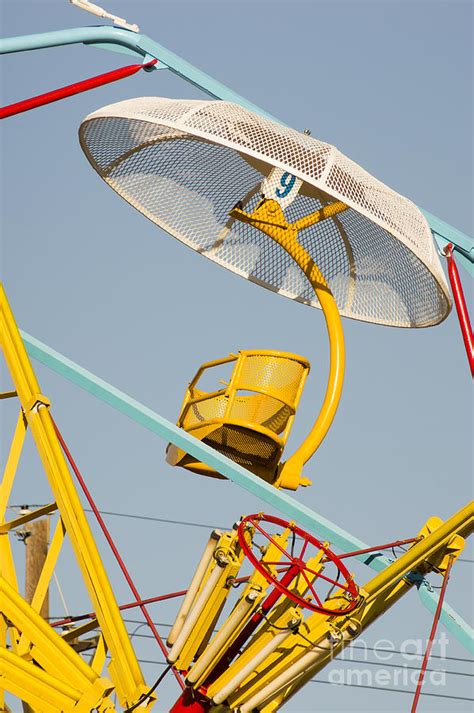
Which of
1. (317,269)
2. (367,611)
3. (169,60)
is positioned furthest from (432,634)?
(169,60)

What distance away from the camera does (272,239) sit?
23516mm

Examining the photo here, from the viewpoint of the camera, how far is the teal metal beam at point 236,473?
20375 mm

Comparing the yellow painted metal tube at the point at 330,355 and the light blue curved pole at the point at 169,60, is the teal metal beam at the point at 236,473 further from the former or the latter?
the light blue curved pole at the point at 169,60

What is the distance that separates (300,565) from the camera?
1852 centimetres

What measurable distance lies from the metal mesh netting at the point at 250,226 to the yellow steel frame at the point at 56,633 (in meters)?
3.57

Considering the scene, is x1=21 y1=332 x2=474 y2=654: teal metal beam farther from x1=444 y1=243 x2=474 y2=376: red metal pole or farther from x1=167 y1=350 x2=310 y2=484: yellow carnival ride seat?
x1=444 y1=243 x2=474 y2=376: red metal pole

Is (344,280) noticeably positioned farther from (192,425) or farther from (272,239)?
(192,425)

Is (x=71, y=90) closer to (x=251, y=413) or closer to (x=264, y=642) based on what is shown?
(x=251, y=413)

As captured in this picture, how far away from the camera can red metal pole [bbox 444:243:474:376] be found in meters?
21.2

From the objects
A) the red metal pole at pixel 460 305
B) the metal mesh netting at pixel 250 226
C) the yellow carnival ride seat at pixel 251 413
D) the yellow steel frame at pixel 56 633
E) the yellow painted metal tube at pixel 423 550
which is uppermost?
the metal mesh netting at pixel 250 226

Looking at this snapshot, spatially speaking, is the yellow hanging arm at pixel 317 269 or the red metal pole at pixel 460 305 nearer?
the red metal pole at pixel 460 305

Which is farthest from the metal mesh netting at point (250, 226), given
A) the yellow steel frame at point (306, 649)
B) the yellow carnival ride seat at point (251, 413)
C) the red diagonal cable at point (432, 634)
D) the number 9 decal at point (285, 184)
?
the yellow steel frame at point (306, 649)

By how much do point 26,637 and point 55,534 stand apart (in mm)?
1050

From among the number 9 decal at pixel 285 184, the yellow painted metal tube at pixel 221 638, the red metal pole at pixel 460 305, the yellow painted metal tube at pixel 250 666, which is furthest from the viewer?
the number 9 decal at pixel 285 184
